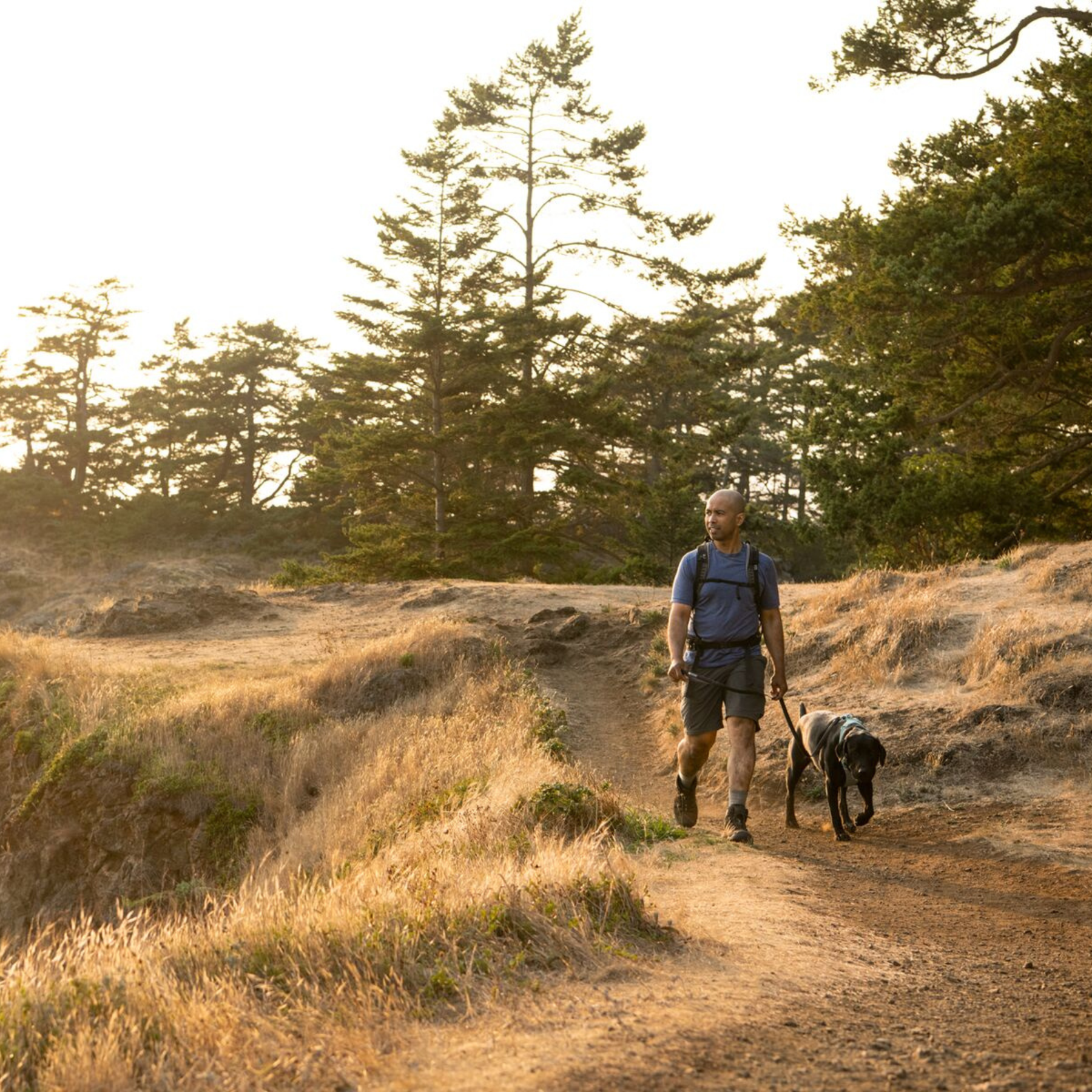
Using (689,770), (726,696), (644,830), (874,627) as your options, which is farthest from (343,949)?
(874,627)

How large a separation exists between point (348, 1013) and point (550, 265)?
33.0 m

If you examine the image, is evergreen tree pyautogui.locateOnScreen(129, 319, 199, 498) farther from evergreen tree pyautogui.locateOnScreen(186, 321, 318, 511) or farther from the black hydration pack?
the black hydration pack

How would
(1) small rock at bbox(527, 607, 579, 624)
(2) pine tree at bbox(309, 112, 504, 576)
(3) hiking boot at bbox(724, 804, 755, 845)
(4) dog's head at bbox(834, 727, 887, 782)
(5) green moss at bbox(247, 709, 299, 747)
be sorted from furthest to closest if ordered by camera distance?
(2) pine tree at bbox(309, 112, 504, 576)
(1) small rock at bbox(527, 607, 579, 624)
(5) green moss at bbox(247, 709, 299, 747)
(4) dog's head at bbox(834, 727, 887, 782)
(3) hiking boot at bbox(724, 804, 755, 845)

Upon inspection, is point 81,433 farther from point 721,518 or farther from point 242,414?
point 721,518

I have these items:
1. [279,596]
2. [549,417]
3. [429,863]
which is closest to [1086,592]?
[429,863]

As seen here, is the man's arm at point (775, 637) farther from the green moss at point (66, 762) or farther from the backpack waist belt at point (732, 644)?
the green moss at point (66, 762)

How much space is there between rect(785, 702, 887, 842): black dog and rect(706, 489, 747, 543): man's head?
64.4 inches

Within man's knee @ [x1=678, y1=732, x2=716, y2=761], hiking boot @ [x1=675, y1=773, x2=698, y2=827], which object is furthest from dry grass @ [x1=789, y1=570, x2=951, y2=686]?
man's knee @ [x1=678, y1=732, x2=716, y2=761]

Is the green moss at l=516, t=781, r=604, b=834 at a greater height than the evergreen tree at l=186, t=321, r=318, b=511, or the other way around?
the evergreen tree at l=186, t=321, r=318, b=511

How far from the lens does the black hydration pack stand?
271 inches

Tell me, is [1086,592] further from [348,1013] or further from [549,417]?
[549,417]

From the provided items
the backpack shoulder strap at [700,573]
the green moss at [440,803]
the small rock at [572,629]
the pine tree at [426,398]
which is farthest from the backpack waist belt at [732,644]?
the pine tree at [426,398]

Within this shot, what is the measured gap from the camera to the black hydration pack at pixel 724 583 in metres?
6.87

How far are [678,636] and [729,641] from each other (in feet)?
1.13
